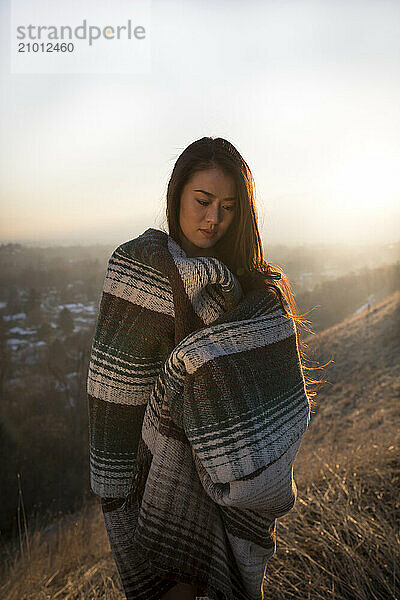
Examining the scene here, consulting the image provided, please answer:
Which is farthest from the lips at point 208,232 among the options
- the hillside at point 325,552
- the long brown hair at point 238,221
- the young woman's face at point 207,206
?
the hillside at point 325,552

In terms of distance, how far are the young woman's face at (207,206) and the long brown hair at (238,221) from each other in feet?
0.10

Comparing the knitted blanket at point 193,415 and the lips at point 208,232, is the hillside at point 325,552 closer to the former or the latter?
the knitted blanket at point 193,415

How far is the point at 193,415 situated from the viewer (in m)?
1.37

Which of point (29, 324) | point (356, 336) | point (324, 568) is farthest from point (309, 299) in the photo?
point (324, 568)

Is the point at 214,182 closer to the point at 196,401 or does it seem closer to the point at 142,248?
the point at 142,248

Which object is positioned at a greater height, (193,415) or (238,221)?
(238,221)

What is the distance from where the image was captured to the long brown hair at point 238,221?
178 centimetres

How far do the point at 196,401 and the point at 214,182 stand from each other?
32.8 inches

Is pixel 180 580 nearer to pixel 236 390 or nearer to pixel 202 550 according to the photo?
pixel 202 550

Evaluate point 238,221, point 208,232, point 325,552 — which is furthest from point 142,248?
point 325,552

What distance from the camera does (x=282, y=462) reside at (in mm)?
1447

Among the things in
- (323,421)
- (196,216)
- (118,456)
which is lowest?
(323,421)

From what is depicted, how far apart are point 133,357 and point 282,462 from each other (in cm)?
60

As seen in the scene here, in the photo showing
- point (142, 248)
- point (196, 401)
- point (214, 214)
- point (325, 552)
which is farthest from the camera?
point (325, 552)
